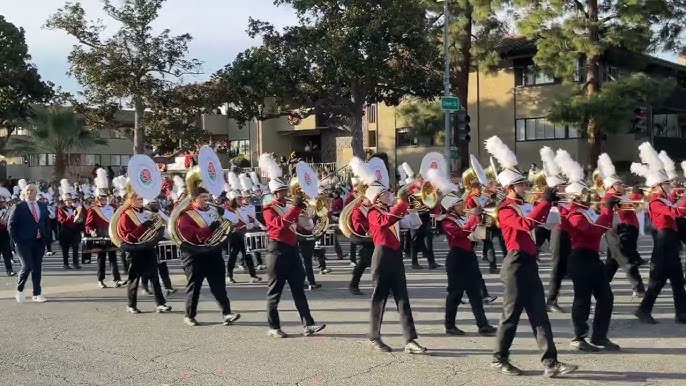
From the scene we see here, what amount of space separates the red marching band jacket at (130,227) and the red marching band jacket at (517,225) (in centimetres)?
544

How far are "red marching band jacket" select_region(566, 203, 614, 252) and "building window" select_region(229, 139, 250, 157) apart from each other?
39.5 m

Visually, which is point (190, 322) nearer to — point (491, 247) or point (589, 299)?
point (589, 299)

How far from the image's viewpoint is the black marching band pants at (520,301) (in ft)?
22.3

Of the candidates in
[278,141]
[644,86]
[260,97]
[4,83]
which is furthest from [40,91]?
[644,86]

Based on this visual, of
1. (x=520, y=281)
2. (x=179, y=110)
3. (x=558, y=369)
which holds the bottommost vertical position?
(x=558, y=369)

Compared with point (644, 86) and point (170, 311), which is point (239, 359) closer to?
point (170, 311)

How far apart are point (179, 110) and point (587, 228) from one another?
21.1m

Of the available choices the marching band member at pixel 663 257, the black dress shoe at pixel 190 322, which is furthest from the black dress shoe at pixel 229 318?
the marching band member at pixel 663 257

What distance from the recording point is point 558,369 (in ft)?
21.6

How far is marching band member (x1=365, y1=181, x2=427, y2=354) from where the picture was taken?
7.73 meters

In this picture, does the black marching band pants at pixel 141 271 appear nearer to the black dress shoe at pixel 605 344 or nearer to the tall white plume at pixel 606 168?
the black dress shoe at pixel 605 344

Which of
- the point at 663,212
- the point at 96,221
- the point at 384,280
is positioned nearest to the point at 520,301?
the point at 384,280

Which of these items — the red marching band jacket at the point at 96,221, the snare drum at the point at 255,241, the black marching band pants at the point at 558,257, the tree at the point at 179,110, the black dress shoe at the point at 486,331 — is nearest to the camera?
the black dress shoe at the point at 486,331

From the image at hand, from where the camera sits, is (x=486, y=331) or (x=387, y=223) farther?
(x=486, y=331)
